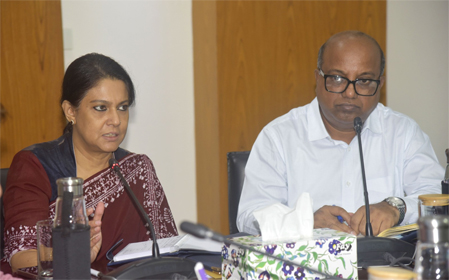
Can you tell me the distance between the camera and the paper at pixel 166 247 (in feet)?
4.10

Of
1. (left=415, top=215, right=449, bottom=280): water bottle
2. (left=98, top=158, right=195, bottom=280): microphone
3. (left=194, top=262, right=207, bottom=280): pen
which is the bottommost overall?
(left=98, top=158, right=195, bottom=280): microphone

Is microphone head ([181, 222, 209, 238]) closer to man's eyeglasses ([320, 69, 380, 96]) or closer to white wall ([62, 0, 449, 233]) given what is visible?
man's eyeglasses ([320, 69, 380, 96])

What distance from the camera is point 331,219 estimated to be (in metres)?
1.51

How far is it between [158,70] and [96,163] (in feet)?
4.23

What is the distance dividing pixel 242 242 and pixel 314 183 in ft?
3.38

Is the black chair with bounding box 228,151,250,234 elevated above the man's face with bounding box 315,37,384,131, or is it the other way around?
the man's face with bounding box 315,37,384,131

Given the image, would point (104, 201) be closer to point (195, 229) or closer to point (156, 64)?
point (195, 229)

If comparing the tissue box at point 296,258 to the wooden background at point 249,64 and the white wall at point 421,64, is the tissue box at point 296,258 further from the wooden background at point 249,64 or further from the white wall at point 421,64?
the white wall at point 421,64

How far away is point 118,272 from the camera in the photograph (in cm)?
107

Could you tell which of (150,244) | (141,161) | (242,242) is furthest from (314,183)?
(242,242)

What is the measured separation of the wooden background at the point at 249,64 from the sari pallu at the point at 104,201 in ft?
3.10

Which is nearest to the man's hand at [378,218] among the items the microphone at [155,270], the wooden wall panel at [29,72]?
the microphone at [155,270]

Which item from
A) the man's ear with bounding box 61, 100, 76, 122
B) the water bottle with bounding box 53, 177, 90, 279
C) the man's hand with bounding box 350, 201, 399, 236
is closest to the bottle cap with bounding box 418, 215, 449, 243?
the water bottle with bounding box 53, 177, 90, 279

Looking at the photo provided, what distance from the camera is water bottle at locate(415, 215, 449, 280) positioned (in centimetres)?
67
